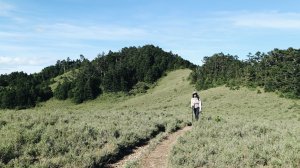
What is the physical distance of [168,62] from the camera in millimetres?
169000

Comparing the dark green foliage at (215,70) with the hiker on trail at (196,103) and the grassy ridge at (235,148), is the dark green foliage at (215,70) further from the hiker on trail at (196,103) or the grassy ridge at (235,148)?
the grassy ridge at (235,148)

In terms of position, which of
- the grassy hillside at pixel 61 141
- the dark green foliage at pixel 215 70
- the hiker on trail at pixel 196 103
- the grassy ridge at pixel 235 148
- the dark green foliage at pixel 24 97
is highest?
the dark green foliage at pixel 215 70

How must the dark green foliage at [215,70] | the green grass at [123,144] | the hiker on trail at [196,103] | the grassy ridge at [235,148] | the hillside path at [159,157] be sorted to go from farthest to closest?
the dark green foliage at [215,70], the hiker on trail at [196,103], the hillside path at [159,157], the green grass at [123,144], the grassy ridge at [235,148]

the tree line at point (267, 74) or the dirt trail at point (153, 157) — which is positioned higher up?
the tree line at point (267, 74)

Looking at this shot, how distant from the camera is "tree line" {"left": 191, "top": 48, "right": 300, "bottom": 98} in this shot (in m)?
75.1

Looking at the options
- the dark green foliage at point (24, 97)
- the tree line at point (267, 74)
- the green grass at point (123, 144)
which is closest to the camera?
the green grass at point (123, 144)

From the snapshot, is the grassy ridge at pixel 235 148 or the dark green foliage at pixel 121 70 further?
the dark green foliage at pixel 121 70

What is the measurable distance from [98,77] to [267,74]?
86.0 m

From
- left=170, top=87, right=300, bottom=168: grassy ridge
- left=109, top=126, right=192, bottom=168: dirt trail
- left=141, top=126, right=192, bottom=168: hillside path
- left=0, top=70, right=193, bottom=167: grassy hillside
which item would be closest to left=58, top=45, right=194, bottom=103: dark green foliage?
left=0, top=70, right=193, bottom=167: grassy hillside

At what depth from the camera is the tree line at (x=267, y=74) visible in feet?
246

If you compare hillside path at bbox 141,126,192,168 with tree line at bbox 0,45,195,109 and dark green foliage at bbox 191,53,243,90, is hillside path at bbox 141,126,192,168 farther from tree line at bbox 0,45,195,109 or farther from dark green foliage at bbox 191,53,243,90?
tree line at bbox 0,45,195,109

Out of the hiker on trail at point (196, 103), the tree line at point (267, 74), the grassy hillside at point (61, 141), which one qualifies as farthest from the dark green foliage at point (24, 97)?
the grassy hillside at point (61, 141)

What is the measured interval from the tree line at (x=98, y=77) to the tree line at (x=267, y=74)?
143 feet

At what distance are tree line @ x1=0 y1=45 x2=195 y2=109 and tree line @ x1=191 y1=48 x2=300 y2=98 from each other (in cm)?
4361
